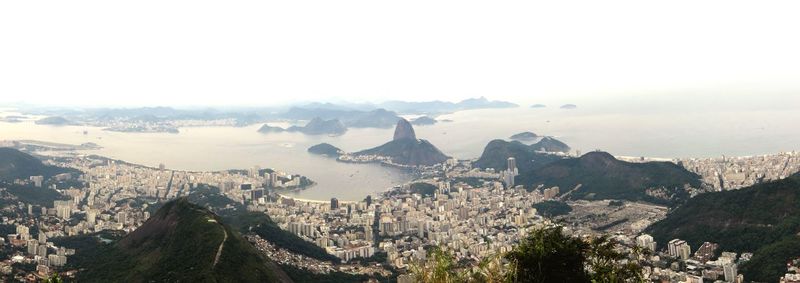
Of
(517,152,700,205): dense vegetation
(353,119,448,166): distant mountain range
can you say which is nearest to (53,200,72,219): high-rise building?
(517,152,700,205): dense vegetation

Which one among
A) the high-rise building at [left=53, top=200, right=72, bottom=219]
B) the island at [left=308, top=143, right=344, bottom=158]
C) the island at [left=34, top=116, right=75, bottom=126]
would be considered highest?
the island at [left=34, top=116, right=75, bottom=126]

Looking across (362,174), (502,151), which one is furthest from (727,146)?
(362,174)

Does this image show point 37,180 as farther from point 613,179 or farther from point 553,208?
point 613,179

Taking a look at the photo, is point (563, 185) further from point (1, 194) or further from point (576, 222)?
point (1, 194)

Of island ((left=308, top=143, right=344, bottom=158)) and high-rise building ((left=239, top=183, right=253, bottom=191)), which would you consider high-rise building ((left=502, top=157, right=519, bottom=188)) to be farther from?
island ((left=308, top=143, right=344, bottom=158))

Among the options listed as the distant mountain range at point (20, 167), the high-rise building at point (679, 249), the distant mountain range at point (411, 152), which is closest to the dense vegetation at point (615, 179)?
the high-rise building at point (679, 249)

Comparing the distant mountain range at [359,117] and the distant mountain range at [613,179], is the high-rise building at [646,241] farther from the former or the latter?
the distant mountain range at [359,117]
